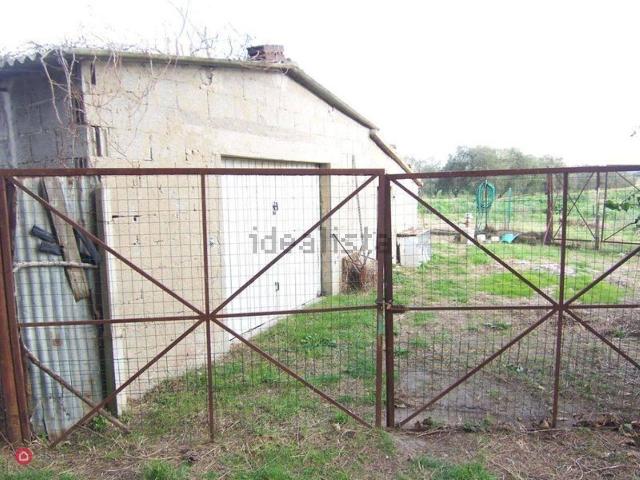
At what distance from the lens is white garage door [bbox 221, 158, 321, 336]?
19.2 ft

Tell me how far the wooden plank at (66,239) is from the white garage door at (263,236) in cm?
189

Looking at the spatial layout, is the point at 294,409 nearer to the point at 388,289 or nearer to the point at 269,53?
the point at 388,289

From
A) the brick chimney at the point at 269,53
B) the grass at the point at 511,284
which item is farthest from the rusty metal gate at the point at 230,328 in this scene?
the brick chimney at the point at 269,53

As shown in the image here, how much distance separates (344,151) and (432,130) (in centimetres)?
4172

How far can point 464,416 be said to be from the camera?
154 inches

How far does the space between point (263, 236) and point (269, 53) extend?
2.64 meters

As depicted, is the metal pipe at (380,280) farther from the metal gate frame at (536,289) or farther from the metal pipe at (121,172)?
the metal pipe at (121,172)

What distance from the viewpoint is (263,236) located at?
657 centimetres

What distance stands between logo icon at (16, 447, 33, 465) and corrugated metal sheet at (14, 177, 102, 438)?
0.19 m

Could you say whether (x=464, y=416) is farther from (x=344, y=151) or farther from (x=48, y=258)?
(x=344, y=151)

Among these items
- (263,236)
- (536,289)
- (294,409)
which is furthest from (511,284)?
(294,409)

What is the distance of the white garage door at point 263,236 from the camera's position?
584 cm

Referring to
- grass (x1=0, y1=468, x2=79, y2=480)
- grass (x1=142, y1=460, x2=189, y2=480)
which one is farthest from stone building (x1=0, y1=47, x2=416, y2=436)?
grass (x1=142, y1=460, x2=189, y2=480)

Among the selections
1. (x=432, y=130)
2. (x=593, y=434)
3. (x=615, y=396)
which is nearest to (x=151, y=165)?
(x=593, y=434)
